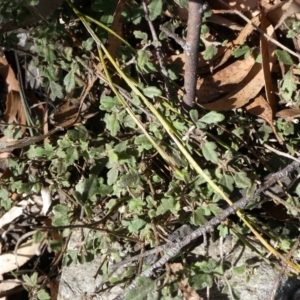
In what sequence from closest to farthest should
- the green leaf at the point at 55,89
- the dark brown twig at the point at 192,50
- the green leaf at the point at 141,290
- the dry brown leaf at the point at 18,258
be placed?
1. the dark brown twig at the point at 192,50
2. the green leaf at the point at 141,290
3. the green leaf at the point at 55,89
4. the dry brown leaf at the point at 18,258

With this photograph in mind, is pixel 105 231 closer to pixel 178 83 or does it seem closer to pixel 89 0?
pixel 178 83

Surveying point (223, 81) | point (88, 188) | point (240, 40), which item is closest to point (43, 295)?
point (88, 188)

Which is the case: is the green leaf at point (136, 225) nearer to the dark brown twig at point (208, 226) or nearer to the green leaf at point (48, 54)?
the dark brown twig at point (208, 226)

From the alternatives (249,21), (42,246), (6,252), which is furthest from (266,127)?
(6,252)

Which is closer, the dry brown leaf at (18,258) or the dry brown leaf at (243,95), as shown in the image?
the dry brown leaf at (243,95)

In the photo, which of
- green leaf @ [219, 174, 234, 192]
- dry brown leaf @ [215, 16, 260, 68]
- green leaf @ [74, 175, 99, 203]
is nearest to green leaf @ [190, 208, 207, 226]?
green leaf @ [219, 174, 234, 192]

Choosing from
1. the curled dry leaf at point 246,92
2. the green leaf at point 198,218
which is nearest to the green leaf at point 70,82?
the curled dry leaf at point 246,92

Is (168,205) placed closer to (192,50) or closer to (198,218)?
(198,218)

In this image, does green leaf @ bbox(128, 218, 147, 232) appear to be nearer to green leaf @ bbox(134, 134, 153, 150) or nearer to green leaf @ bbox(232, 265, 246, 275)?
green leaf @ bbox(134, 134, 153, 150)
